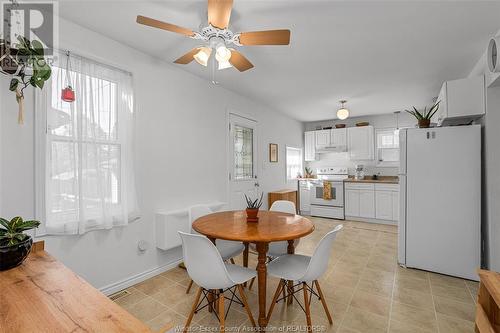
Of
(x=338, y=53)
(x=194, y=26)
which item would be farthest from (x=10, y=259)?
(x=338, y=53)

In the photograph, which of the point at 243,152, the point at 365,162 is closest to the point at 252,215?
the point at 243,152

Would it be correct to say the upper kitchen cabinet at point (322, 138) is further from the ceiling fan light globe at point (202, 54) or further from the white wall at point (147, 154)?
the ceiling fan light globe at point (202, 54)

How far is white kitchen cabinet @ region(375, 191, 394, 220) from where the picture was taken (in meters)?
4.97

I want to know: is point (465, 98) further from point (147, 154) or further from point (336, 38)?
point (147, 154)

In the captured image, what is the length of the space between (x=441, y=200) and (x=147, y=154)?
3410 mm

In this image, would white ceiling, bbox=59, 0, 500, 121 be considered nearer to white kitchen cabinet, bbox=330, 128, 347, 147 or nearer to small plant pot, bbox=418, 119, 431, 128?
small plant pot, bbox=418, 119, 431, 128

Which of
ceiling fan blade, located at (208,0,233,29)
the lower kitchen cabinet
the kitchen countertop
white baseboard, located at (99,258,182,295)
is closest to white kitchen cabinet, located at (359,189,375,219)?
the lower kitchen cabinet

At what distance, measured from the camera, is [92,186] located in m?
2.18

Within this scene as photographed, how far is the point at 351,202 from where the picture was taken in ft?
17.6

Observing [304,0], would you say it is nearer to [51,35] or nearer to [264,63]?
[264,63]

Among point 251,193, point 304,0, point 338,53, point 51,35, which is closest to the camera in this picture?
point 304,0

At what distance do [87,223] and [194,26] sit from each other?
202 cm

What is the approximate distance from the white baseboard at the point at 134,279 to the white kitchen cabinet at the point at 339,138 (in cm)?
463

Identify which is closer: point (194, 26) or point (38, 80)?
point (38, 80)
